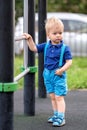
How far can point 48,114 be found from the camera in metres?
5.69

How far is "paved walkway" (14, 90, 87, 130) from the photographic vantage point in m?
5.04

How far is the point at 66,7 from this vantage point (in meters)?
21.5

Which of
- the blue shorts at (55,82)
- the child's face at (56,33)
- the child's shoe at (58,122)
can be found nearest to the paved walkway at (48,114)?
the child's shoe at (58,122)

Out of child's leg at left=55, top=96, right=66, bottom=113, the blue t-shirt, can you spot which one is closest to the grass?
child's leg at left=55, top=96, right=66, bottom=113

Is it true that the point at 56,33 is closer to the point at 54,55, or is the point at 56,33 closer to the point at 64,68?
the point at 54,55

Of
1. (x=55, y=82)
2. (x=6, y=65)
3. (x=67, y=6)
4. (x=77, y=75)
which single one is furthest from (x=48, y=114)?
(x=67, y=6)

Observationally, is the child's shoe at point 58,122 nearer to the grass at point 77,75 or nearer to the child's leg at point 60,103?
the child's leg at point 60,103

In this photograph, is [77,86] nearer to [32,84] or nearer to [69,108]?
[69,108]

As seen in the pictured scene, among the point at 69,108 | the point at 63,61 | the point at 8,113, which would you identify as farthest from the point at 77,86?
the point at 8,113

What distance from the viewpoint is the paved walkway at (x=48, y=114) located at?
5.04 metres

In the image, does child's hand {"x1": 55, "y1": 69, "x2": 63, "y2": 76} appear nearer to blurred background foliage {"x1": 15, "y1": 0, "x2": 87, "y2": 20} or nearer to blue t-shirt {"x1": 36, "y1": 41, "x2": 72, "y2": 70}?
blue t-shirt {"x1": 36, "y1": 41, "x2": 72, "y2": 70}

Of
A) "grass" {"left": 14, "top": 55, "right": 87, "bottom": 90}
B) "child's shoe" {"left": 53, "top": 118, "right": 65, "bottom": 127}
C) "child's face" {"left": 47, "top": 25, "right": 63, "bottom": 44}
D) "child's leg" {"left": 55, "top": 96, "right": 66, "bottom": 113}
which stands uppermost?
"child's face" {"left": 47, "top": 25, "right": 63, "bottom": 44}

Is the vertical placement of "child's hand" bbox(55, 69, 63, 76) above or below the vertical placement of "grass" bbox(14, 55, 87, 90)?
above

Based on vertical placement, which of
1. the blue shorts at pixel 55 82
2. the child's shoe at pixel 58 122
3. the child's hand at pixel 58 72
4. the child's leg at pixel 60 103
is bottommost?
the child's shoe at pixel 58 122
